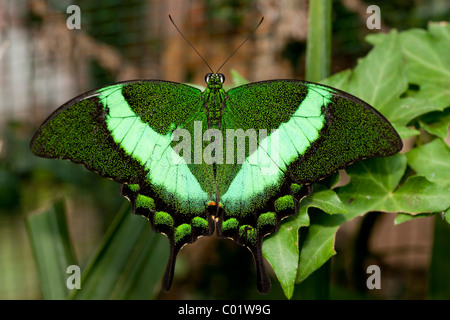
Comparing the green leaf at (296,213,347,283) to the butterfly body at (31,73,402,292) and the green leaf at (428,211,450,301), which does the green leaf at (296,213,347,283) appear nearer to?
the butterfly body at (31,73,402,292)

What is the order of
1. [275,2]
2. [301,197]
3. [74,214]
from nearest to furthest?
[301,197]
[275,2]
[74,214]

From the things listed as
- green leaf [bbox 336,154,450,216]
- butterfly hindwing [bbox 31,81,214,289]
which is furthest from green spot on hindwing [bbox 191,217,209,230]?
green leaf [bbox 336,154,450,216]

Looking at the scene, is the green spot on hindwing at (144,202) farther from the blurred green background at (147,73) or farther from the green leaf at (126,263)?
the blurred green background at (147,73)

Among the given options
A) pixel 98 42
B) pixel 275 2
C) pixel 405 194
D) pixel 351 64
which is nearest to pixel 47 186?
pixel 98 42

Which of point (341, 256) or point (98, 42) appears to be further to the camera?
point (98, 42)

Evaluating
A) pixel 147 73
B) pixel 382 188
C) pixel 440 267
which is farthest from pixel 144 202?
pixel 147 73
